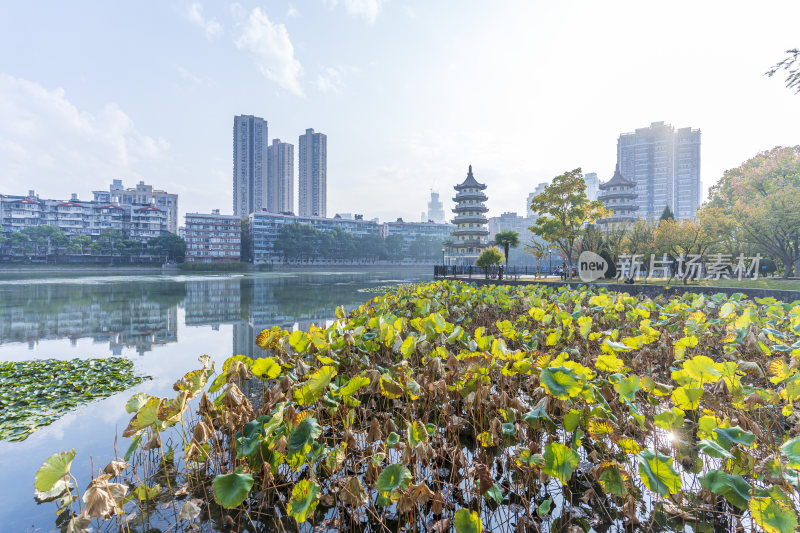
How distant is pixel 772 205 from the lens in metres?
15.1

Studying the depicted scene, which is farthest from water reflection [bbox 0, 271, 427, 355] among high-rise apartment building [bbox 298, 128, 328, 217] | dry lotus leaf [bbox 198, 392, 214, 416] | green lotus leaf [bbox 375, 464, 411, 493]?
high-rise apartment building [bbox 298, 128, 328, 217]

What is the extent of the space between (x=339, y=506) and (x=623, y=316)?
5166 millimetres

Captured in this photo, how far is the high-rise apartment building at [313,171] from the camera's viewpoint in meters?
93.9

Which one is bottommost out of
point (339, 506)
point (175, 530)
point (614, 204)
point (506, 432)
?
point (175, 530)

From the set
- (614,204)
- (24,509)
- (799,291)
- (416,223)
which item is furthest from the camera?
(416,223)

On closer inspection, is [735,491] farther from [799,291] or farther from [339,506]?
[799,291]

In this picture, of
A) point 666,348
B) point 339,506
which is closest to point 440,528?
point 339,506

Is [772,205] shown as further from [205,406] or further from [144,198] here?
[144,198]

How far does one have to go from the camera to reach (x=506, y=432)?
2125 millimetres

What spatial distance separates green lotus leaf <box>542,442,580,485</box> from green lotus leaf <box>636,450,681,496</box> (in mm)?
235

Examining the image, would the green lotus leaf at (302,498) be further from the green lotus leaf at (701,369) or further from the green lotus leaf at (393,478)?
the green lotus leaf at (701,369)

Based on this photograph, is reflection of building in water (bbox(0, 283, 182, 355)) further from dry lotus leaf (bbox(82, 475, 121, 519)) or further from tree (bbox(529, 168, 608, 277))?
tree (bbox(529, 168, 608, 277))

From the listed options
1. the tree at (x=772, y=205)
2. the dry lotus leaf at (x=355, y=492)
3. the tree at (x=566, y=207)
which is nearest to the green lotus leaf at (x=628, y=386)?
the dry lotus leaf at (x=355, y=492)

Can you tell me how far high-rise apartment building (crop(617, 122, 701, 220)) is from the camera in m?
86.3
